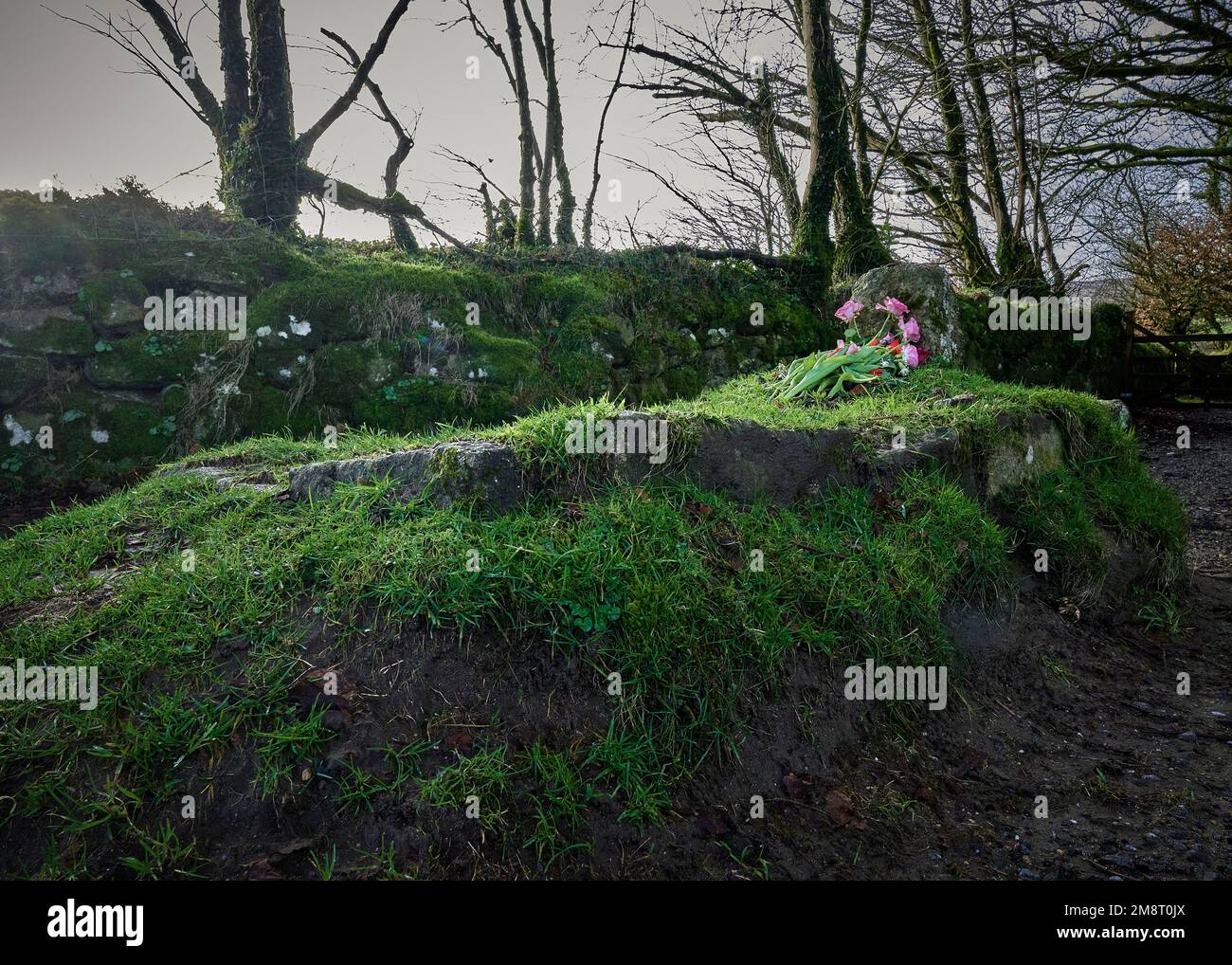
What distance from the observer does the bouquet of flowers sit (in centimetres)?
600

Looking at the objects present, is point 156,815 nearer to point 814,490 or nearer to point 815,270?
point 814,490

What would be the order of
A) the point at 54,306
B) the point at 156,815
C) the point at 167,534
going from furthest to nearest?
1. the point at 54,306
2. the point at 167,534
3. the point at 156,815

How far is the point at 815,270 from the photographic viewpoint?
9.98 metres

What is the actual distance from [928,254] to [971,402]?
1213 cm

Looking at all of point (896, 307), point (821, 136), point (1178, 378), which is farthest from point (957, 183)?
point (896, 307)

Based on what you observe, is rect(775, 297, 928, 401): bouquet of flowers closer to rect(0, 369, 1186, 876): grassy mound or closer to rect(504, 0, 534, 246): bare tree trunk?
rect(0, 369, 1186, 876): grassy mound

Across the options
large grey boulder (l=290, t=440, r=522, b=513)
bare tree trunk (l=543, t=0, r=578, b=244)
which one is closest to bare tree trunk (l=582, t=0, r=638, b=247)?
bare tree trunk (l=543, t=0, r=578, b=244)

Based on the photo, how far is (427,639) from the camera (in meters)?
2.92

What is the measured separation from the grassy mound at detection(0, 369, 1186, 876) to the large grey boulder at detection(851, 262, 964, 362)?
12.0 ft

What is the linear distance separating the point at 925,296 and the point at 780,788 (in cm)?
617

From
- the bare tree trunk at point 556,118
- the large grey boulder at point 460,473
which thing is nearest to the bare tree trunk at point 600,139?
the bare tree trunk at point 556,118

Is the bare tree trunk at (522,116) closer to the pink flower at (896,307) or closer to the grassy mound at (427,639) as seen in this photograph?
the pink flower at (896,307)

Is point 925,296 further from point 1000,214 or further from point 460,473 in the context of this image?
point 1000,214
